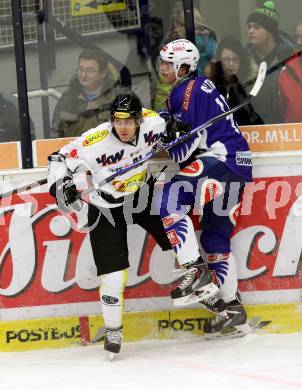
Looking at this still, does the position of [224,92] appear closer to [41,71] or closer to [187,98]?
[187,98]

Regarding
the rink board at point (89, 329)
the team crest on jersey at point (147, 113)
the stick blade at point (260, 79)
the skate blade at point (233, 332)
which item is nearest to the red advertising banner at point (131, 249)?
the rink board at point (89, 329)

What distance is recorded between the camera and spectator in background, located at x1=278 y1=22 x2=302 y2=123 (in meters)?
4.95

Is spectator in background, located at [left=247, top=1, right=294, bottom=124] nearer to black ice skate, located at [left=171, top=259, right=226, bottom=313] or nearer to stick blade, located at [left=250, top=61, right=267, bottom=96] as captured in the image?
stick blade, located at [left=250, top=61, right=267, bottom=96]

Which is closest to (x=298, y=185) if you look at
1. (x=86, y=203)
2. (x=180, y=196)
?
(x=180, y=196)

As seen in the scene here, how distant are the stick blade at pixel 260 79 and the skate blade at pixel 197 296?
100cm

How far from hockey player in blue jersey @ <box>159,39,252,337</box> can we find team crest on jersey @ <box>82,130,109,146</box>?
328 millimetres

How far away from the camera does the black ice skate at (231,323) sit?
4.92 m

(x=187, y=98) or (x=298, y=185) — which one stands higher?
(x=187, y=98)

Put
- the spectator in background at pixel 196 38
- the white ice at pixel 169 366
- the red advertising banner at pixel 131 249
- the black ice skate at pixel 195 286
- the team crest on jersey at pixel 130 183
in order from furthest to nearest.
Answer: the red advertising banner at pixel 131 249 → the spectator in background at pixel 196 38 → the team crest on jersey at pixel 130 183 → the black ice skate at pixel 195 286 → the white ice at pixel 169 366

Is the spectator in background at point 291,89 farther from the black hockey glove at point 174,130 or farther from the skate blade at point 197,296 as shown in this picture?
the skate blade at point 197,296

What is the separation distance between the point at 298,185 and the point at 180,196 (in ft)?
2.20

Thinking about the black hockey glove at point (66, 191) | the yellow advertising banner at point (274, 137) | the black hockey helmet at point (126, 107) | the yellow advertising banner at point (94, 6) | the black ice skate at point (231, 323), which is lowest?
the black ice skate at point (231, 323)

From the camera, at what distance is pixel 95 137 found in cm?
470

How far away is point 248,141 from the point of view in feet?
16.5
